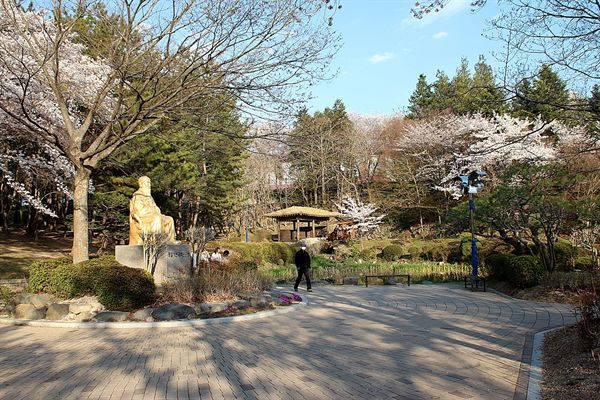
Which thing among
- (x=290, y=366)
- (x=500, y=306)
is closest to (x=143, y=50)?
(x=290, y=366)

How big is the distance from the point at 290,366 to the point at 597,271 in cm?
966

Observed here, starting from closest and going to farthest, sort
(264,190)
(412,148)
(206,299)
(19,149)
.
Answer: (206,299), (19,149), (412,148), (264,190)

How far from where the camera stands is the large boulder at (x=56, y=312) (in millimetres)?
8719

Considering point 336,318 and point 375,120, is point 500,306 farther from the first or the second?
point 375,120

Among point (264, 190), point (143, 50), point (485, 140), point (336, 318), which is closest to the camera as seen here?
point (336, 318)

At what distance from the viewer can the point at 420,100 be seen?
145 ft

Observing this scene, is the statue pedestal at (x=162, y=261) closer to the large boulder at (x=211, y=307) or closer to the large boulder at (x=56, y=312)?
the large boulder at (x=211, y=307)

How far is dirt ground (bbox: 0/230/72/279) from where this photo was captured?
56.4 ft

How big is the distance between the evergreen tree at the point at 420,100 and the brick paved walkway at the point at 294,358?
34.9m

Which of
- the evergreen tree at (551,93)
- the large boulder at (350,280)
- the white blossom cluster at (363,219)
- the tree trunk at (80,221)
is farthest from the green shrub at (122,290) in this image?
the white blossom cluster at (363,219)

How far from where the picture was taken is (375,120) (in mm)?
47875

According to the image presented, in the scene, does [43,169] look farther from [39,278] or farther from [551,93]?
[551,93]

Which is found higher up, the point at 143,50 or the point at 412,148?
the point at 412,148

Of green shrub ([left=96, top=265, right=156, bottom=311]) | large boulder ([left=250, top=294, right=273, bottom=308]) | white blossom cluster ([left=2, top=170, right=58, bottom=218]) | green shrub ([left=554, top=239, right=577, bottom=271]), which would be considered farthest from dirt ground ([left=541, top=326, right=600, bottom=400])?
white blossom cluster ([left=2, top=170, right=58, bottom=218])
